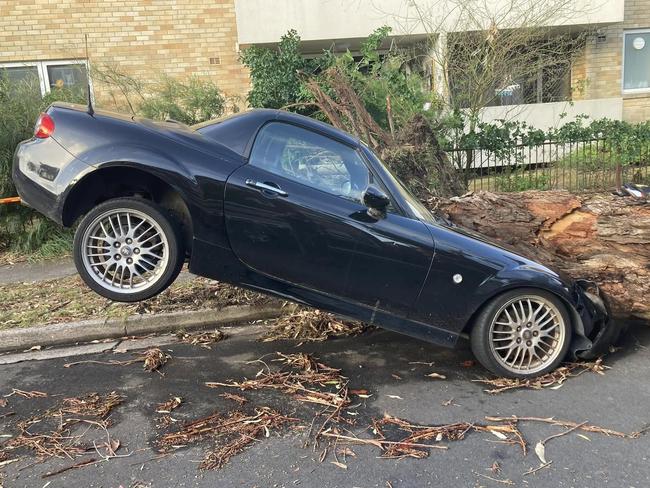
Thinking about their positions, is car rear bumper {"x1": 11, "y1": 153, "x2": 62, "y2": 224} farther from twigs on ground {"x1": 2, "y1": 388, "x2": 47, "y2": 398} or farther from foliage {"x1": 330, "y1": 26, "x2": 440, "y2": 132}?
foliage {"x1": 330, "y1": 26, "x2": 440, "y2": 132}

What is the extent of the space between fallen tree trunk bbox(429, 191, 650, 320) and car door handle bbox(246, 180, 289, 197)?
2.19m

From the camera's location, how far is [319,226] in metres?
3.77

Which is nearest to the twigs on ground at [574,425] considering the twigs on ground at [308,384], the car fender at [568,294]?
the car fender at [568,294]

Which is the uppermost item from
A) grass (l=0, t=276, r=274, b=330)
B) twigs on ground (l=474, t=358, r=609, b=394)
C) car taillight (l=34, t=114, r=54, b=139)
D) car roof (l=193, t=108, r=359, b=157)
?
car taillight (l=34, t=114, r=54, b=139)

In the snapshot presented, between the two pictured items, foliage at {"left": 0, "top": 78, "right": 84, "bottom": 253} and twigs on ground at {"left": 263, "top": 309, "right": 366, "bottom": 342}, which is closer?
twigs on ground at {"left": 263, "top": 309, "right": 366, "bottom": 342}

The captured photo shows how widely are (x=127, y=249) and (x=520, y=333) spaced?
283 centimetres

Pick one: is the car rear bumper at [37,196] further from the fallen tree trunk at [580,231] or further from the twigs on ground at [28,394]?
the fallen tree trunk at [580,231]

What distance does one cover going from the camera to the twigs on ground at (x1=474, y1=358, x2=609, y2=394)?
400 cm

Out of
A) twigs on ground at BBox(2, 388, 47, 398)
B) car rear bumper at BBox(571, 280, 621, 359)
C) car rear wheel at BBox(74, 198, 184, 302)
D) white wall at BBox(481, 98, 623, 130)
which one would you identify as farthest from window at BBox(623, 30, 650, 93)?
twigs on ground at BBox(2, 388, 47, 398)

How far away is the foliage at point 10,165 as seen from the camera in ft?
24.8

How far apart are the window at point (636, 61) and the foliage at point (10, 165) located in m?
13.6

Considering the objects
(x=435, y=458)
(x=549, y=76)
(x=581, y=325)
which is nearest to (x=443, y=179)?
(x=581, y=325)

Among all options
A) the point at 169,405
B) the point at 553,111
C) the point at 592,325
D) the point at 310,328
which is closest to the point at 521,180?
the point at 553,111

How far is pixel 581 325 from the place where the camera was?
419 cm
